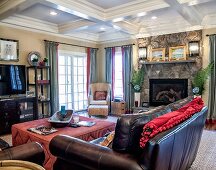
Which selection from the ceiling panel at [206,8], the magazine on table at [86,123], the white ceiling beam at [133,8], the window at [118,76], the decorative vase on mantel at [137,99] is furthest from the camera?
the window at [118,76]

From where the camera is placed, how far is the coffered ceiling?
Answer: 3734mm

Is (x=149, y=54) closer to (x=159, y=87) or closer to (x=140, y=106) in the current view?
(x=159, y=87)

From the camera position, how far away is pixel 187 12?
4156 mm

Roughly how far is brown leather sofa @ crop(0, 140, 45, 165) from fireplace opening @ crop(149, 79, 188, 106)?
450 cm

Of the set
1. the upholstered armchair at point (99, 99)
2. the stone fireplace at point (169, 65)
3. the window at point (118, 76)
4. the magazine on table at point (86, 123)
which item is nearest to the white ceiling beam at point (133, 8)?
the stone fireplace at point (169, 65)

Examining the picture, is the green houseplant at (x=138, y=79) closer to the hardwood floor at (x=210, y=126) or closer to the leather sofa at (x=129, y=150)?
the hardwood floor at (x=210, y=126)

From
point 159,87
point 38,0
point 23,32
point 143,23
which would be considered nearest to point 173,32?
point 143,23

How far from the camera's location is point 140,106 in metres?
6.05

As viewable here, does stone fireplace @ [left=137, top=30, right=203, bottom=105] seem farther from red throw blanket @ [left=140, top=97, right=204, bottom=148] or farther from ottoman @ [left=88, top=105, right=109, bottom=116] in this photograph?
red throw blanket @ [left=140, top=97, right=204, bottom=148]

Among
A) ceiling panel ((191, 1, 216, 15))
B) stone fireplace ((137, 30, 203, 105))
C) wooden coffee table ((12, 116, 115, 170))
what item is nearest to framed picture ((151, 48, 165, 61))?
stone fireplace ((137, 30, 203, 105))

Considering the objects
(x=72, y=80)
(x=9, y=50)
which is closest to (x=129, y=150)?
(x=9, y=50)

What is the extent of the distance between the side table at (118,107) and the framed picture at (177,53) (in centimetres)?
204

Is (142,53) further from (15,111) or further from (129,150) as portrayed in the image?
(129,150)

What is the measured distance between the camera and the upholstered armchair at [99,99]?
18.3 ft
